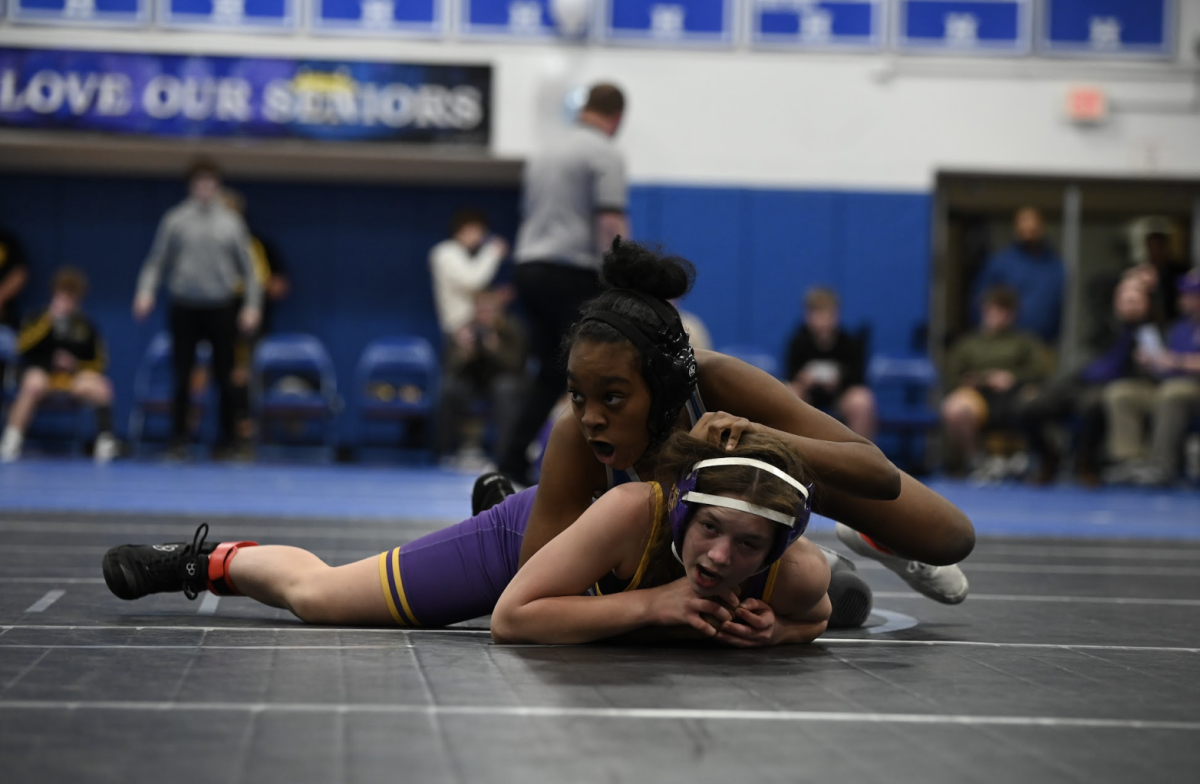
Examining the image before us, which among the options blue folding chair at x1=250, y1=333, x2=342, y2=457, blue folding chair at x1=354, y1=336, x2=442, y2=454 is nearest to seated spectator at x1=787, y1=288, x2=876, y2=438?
blue folding chair at x1=354, y1=336, x2=442, y2=454

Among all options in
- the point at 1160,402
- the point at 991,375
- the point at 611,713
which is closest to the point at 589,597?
the point at 611,713

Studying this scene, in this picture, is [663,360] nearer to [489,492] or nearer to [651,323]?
[651,323]

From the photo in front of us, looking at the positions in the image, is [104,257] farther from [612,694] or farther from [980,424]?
[612,694]

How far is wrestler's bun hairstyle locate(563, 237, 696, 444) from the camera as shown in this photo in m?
2.56

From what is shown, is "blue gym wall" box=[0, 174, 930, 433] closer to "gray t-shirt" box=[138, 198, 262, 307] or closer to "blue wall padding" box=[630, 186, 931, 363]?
"blue wall padding" box=[630, 186, 931, 363]

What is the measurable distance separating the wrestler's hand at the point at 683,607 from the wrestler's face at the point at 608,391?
28 centimetres

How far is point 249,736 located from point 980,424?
27.4 feet

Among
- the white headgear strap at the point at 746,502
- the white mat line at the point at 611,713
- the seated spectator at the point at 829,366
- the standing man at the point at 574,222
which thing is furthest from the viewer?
the seated spectator at the point at 829,366

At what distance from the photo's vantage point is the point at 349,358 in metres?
11.1

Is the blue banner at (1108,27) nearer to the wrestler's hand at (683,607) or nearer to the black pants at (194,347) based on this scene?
the black pants at (194,347)

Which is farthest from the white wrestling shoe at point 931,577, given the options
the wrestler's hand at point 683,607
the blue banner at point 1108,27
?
the blue banner at point 1108,27

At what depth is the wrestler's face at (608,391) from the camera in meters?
2.54

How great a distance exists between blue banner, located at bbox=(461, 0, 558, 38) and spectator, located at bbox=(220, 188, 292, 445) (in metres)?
2.10

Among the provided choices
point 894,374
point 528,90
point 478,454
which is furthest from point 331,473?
point 894,374
